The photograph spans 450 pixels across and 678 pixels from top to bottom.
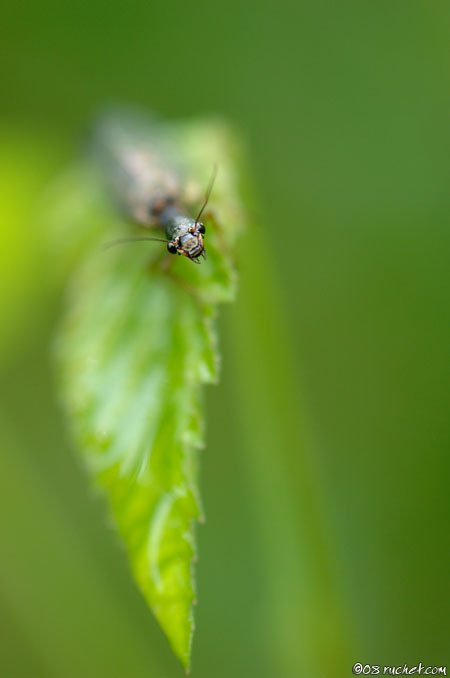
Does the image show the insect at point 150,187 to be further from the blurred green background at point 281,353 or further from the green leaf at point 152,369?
the blurred green background at point 281,353

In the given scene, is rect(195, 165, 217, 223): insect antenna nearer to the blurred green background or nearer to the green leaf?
the green leaf

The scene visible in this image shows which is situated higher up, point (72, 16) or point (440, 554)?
point (72, 16)

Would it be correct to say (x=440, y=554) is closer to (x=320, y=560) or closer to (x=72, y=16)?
(x=320, y=560)

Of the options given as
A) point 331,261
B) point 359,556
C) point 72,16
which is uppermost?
point 72,16

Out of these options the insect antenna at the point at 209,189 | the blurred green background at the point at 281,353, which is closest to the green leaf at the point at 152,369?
the insect antenna at the point at 209,189

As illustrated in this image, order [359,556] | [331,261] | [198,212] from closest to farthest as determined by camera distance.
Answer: [198,212] < [359,556] < [331,261]

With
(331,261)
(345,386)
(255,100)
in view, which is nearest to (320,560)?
(345,386)

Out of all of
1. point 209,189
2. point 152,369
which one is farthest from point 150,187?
point 152,369
